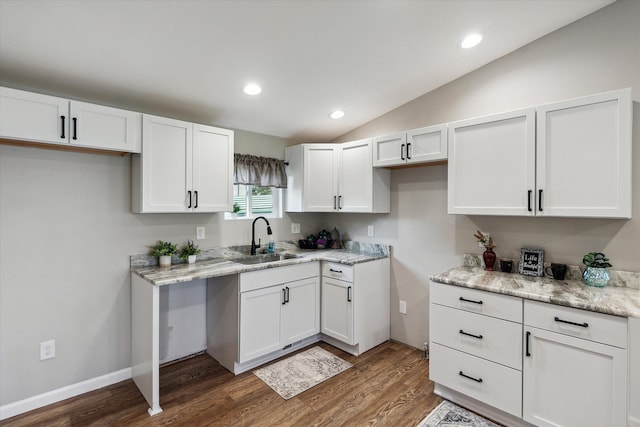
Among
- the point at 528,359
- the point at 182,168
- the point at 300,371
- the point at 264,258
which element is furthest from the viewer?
the point at 264,258

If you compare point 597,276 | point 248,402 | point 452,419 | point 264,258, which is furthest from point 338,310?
point 597,276

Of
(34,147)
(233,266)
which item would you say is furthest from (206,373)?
(34,147)

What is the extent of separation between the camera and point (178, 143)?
2.58m

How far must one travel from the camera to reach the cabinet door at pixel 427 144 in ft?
8.60

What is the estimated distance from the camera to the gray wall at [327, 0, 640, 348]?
81.0 inches

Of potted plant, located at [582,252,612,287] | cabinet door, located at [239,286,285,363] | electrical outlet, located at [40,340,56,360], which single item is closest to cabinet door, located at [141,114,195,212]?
cabinet door, located at [239,286,285,363]

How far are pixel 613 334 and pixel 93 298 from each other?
11.2ft

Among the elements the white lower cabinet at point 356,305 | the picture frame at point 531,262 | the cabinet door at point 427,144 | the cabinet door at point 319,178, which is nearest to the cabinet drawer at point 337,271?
the white lower cabinet at point 356,305

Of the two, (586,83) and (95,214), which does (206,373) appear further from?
(586,83)

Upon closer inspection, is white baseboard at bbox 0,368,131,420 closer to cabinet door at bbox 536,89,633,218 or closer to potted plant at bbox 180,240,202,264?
potted plant at bbox 180,240,202,264

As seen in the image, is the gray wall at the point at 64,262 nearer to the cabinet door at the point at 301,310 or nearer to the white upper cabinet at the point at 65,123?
the white upper cabinet at the point at 65,123

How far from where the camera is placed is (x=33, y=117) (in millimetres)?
1958

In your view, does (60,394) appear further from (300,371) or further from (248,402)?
(300,371)

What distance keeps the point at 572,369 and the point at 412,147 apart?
1901 mm
